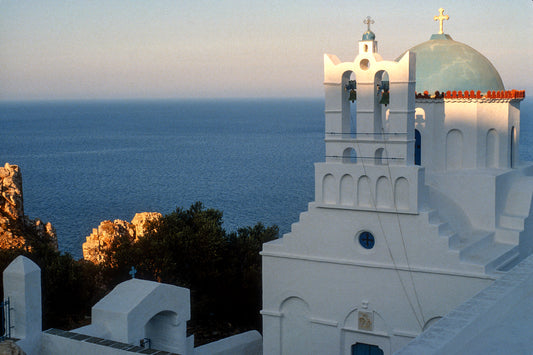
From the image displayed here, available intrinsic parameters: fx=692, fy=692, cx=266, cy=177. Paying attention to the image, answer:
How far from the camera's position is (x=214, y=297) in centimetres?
2236

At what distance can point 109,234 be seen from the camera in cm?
2511

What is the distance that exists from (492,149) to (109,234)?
13.9m

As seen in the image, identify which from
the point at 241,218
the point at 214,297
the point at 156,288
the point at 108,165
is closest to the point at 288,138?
the point at 108,165

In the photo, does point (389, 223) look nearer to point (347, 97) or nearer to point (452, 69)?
point (347, 97)

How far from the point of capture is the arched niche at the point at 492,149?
17938mm

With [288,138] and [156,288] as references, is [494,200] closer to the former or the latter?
[156,288]

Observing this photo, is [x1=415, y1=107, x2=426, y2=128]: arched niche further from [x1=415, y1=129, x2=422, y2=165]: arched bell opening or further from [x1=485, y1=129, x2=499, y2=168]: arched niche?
[x1=485, y1=129, x2=499, y2=168]: arched niche

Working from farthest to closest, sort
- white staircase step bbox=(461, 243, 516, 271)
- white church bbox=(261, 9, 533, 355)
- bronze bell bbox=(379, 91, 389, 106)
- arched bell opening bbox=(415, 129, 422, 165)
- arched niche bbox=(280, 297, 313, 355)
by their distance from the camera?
arched bell opening bbox=(415, 129, 422, 165), arched niche bbox=(280, 297, 313, 355), bronze bell bbox=(379, 91, 389, 106), white church bbox=(261, 9, 533, 355), white staircase step bbox=(461, 243, 516, 271)

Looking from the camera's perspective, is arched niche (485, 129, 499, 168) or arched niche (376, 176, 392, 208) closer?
arched niche (376, 176, 392, 208)

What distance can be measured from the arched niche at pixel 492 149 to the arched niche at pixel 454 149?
70 centimetres

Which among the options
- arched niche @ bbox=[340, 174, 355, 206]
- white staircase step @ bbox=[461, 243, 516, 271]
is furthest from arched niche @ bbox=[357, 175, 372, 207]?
white staircase step @ bbox=[461, 243, 516, 271]

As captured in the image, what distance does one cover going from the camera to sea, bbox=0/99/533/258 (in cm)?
6122

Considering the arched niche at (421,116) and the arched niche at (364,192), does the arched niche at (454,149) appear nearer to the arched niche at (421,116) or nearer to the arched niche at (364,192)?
the arched niche at (421,116)

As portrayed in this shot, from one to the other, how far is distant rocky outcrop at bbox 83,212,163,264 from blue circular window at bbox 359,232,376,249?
10.6 metres
